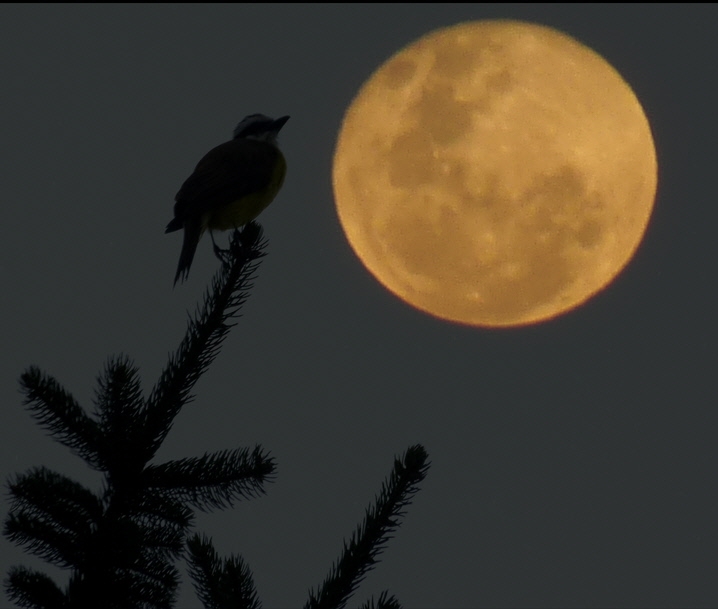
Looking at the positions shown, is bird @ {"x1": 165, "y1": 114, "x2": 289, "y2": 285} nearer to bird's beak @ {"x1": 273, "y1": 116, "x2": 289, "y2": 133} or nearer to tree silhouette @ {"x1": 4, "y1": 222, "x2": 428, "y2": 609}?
bird's beak @ {"x1": 273, "y1": 116, "x2": 289, "y2": 133}

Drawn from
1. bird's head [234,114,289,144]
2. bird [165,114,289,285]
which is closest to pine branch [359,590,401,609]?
bird [165,114,289,285]

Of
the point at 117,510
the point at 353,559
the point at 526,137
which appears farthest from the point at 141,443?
the point at 526,137

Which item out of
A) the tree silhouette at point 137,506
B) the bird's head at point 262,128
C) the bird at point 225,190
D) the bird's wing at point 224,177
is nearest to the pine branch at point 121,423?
the tree silhouette at point 137,506

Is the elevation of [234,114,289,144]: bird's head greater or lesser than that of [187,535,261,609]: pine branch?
greater

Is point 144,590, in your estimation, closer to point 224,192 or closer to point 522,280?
point 224,192

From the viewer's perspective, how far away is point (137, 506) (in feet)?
11.6

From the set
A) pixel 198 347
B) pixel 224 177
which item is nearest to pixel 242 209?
pixel 224 177

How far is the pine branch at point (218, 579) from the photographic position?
319 cm

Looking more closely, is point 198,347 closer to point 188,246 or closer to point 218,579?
point 218,579

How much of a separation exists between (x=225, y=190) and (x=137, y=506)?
4517 mm

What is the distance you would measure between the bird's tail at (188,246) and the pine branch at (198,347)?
2.52m

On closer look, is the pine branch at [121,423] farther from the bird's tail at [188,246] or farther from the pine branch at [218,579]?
the bird's tail at [188,246]

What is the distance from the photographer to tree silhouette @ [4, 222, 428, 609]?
3.24 metres

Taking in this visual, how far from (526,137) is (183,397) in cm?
1732
